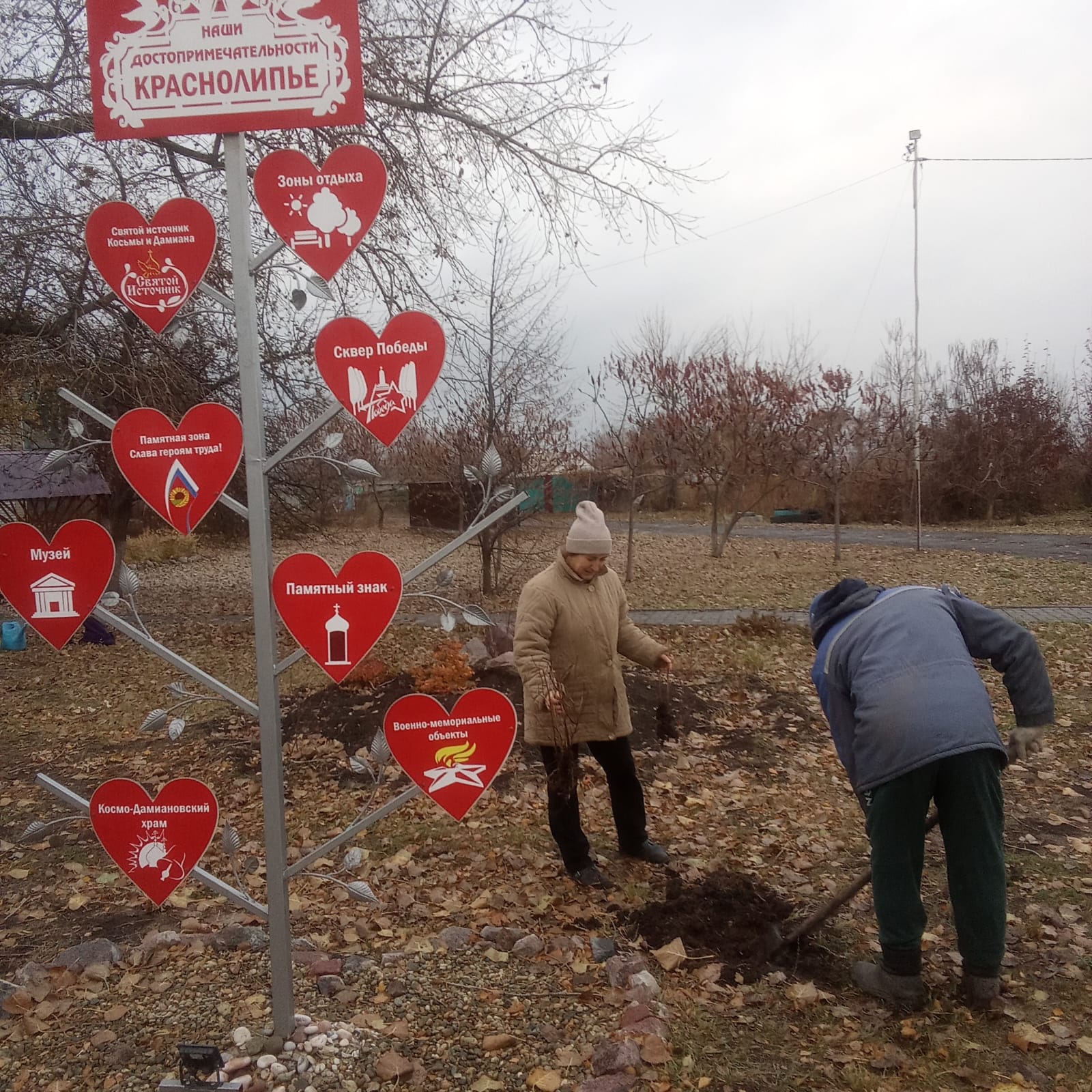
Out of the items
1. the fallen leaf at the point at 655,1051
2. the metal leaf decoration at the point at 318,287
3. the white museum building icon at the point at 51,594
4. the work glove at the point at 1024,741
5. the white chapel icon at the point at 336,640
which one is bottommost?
the fallen leaf at the point at 655,1051

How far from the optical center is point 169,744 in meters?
6.59

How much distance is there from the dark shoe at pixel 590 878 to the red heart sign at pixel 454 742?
164 cm

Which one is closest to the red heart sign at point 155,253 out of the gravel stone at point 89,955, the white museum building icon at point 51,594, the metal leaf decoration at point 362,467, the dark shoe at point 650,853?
the metal leaf decoration at point 362,467

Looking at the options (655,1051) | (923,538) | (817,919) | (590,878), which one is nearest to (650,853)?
(590,878)

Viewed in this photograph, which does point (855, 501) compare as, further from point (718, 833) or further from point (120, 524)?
point (718, 833)

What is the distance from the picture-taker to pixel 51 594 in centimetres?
256

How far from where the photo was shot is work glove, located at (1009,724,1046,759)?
3.01 meters

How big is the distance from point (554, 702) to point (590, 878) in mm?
987

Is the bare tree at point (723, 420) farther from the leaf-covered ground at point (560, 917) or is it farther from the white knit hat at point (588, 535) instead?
the white knit hat at point (588, 535)

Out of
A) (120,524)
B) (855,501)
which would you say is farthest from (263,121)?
(855,501)

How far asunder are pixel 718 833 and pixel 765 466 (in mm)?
14487

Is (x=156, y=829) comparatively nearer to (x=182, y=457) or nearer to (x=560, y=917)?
(x=182, y=457)

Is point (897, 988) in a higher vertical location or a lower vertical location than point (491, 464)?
lower

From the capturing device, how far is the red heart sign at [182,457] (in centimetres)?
251
